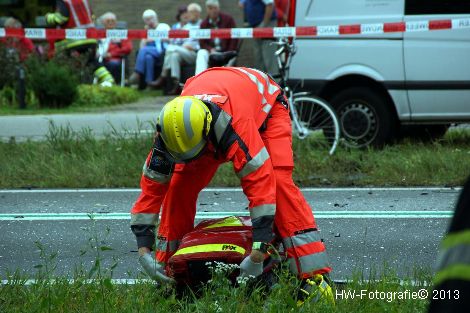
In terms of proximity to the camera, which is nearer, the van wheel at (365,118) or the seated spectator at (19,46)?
the van wheel at (365,118)

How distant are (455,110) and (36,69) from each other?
7129 mm

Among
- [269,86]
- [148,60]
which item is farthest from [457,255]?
[148,60]

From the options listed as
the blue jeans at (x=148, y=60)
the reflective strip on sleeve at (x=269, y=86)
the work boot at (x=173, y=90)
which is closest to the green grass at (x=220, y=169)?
the reflective strip on sleeve at (x=269, y=86)

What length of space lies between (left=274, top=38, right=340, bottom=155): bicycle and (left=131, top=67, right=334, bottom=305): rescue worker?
488 cm

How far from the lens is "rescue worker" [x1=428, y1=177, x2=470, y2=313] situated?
1515 mm

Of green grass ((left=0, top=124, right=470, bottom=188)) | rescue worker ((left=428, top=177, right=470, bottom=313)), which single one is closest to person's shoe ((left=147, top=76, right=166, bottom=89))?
green grass ((left=0, top=124, right=470, bottom=188))

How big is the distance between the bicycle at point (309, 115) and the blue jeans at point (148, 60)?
745 centimetres

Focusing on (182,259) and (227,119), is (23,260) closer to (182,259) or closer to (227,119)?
(182,259)

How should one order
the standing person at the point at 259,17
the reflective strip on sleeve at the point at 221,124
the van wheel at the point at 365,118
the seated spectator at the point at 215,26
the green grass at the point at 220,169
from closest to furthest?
the reflective strip on sleeve at the point at 221,124
the green grass at the point at 220,169
the van wheel at the point at 365,118
the standing person at the point at 259,17
the seated spectator at the point at 215,26

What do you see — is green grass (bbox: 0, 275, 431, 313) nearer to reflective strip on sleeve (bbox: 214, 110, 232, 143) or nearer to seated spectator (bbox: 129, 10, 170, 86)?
reflective strip on sleeve (bbox: 214, 110, 232, 143)

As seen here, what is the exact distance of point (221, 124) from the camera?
4.56 m

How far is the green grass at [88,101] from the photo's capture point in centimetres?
1458

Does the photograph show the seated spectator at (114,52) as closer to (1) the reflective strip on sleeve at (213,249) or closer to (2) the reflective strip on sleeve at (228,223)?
(2) the reflective strip on sleeve at (228,223)

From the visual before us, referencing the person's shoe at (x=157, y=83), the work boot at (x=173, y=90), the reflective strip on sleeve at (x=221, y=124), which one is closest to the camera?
the reflective strip on sleeve at (x=221, y=124)
